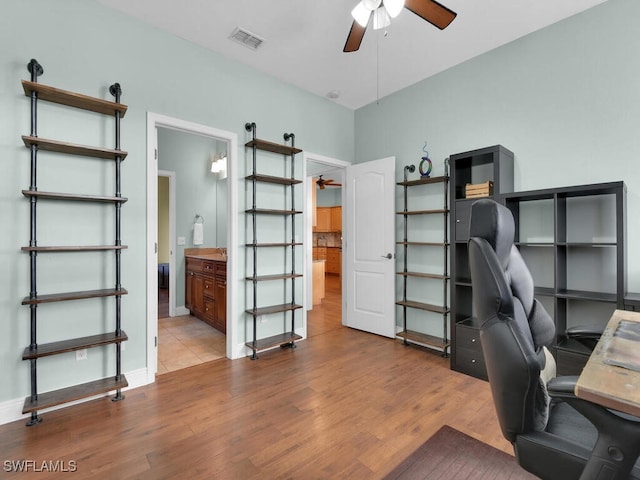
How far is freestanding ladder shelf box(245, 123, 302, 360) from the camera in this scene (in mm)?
3273

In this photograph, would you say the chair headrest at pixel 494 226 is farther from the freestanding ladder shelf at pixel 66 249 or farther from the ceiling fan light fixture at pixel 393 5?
the freestanding ladder shelf at pixel 66 249

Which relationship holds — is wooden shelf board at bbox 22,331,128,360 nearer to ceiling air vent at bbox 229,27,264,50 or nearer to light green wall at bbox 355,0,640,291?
ceiling air vent at bbox 229,27,264,50

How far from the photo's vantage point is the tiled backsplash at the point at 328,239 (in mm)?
10258

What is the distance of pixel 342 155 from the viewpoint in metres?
4.36

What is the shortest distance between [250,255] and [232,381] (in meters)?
1.25

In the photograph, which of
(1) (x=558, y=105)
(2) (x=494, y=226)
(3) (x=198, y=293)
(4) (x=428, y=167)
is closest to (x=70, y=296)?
(3) (x=198, y=293)

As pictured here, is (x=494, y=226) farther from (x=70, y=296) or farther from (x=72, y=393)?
(x=72, y=393)

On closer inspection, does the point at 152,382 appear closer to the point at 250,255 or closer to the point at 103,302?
the point at 103,302

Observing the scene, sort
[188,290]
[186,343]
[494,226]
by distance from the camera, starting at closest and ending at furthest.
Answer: [494,226], [186,343], [188,290]

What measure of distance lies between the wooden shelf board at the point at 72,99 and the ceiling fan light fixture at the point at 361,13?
179cm

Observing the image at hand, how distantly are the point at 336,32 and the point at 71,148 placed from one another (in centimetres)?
234

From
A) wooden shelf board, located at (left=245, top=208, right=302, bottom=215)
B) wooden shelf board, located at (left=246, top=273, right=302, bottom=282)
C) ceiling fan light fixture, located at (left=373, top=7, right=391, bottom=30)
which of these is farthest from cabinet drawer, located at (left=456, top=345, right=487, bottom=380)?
ceiling fan light fixture, located at (left=373, top=7, right=391, bottom=30)

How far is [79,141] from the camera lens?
241cm
